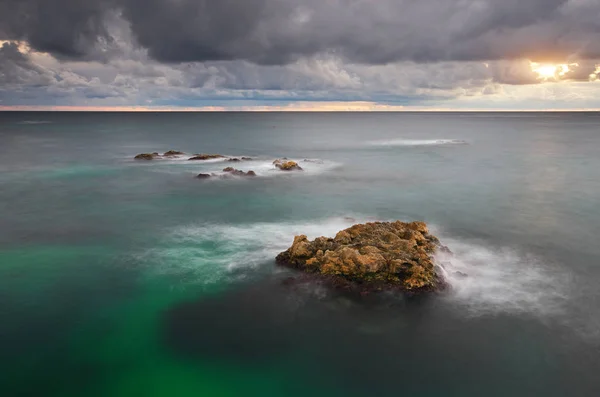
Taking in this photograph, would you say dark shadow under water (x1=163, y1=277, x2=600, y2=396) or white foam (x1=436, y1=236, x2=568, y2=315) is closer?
dark shadow under water (x1=163, y1=277, x2=600, y2=396)

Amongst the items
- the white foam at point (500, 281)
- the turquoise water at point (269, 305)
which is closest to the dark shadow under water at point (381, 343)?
the turquoise water at point (269, 305)

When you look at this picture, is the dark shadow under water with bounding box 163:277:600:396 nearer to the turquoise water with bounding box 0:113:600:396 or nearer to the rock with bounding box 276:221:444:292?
the turquoise water with bounding box 0:113:600:396

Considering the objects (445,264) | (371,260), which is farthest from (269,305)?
(445,264)

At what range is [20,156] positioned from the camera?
6138 cm

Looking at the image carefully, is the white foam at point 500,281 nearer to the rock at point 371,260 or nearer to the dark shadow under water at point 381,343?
the dark shadow under water at point 381,343

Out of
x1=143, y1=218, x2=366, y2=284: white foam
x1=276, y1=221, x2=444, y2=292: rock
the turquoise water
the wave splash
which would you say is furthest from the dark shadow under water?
x1=143, y1=218, x2=366, y2=284: white foam

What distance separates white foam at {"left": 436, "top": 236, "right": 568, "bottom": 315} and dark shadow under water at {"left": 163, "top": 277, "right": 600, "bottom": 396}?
94 cm

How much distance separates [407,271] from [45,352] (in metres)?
12.9

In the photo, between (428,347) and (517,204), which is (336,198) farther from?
(428,347)

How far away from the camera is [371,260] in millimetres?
17141

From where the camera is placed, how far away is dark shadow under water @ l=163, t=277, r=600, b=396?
1248 centimetres

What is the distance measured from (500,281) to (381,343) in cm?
715

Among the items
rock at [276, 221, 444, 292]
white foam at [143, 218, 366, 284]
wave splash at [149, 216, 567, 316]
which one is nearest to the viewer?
wave splash at [149, 216, 567, 316]

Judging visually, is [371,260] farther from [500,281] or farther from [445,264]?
[500,281]
